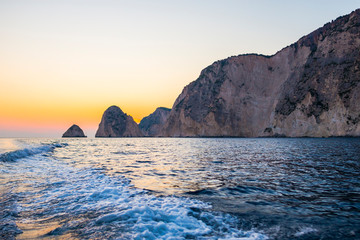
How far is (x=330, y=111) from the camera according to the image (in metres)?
78.5

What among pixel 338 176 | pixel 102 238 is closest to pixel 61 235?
pixel 102 238

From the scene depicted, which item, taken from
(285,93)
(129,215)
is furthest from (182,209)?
(285,93)

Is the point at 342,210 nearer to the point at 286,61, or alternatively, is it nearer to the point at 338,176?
the point at 338,176

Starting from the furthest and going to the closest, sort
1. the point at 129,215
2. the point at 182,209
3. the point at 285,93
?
the point at 285,93, the point at 182,209, the point at 129,215

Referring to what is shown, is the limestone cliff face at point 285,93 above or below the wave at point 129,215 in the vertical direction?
above

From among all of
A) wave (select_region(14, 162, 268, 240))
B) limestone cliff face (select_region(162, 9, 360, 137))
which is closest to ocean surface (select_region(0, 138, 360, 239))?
wave (select_region(14, 162, 268, 240))

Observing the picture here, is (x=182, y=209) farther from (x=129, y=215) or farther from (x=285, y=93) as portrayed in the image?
(x=285, y=93)

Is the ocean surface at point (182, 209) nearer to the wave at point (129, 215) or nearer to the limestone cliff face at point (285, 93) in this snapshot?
the wave at point (129, 215)

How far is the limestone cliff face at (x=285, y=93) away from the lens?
7675 centimetres

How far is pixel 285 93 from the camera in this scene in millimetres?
99125

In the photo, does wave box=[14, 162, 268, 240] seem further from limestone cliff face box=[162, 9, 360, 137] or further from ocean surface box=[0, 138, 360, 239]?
limestone cliff face box=[162, 9, 360, 137]

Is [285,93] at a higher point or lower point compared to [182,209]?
higher

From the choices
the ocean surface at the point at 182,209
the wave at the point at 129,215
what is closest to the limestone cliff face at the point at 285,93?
the ocean surface at the point at 182,209

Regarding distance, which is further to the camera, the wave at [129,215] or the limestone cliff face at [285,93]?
the limestone cliff face at [285,93]
